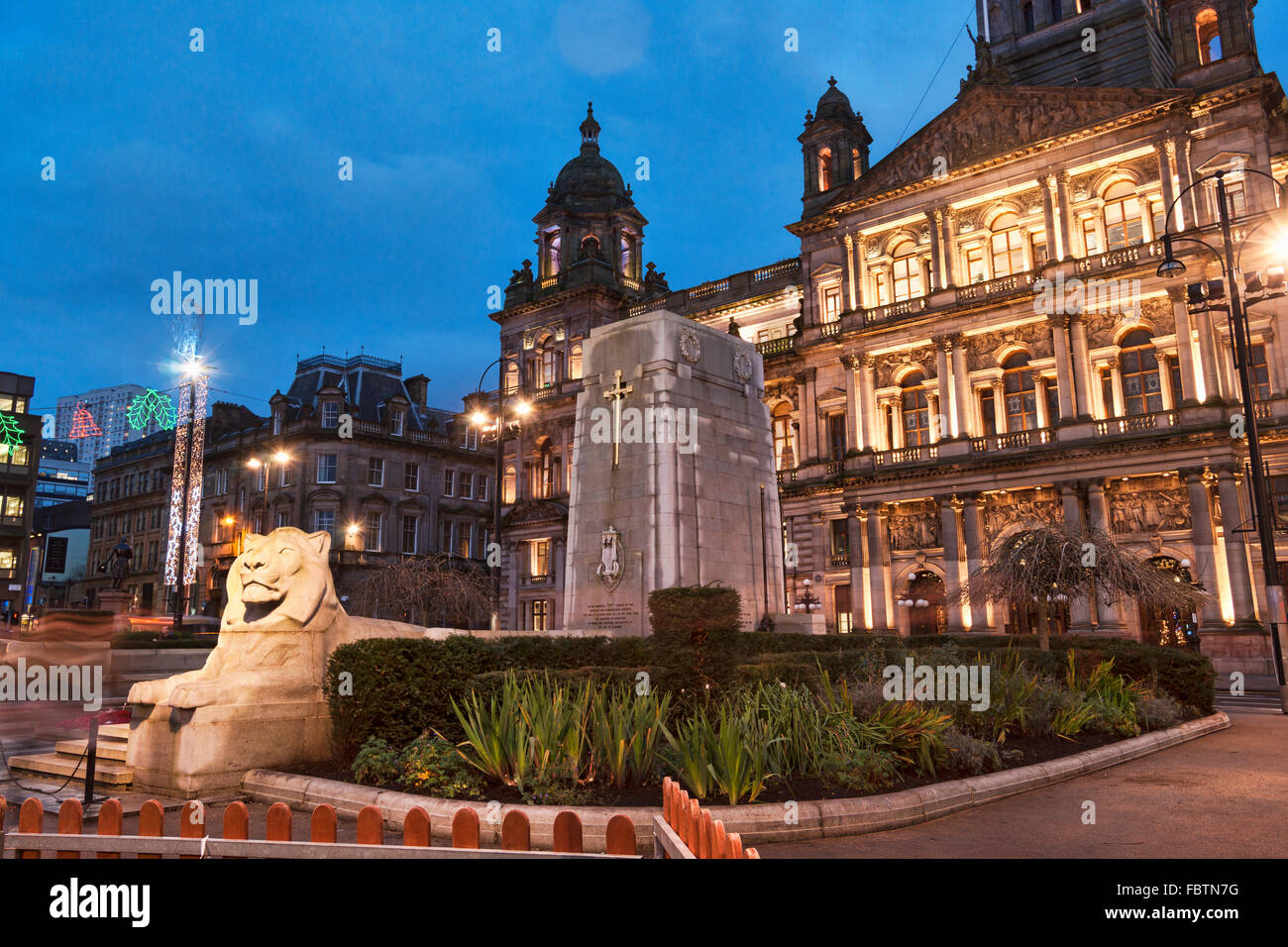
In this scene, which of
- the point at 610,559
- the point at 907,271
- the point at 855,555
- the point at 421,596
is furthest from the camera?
the point at 907,271

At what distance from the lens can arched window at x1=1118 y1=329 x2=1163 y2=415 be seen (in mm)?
38281

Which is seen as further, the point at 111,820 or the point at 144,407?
the point at 144,407

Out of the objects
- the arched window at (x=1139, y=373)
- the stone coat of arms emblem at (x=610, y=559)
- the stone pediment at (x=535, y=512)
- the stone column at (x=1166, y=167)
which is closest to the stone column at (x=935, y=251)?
the arched window at (x=1139, y=373)

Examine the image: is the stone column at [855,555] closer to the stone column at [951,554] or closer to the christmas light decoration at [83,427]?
the stone column at [951,554]

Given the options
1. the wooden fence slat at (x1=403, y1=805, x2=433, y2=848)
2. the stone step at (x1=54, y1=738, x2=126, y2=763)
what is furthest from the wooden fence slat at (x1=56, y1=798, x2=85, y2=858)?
the stone step at (x1=54, y1=738, x2=126, y2=763)

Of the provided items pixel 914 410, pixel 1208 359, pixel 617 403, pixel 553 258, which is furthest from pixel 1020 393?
pixel 553 258

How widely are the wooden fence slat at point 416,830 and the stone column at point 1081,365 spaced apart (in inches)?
1580

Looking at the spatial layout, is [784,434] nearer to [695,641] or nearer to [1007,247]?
[1007,247]

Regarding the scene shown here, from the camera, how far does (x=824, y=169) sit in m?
52.0

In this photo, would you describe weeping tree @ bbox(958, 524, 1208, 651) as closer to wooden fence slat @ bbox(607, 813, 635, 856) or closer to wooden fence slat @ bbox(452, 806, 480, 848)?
wooden fence slat @ bbox(607, 813, 635, 856)

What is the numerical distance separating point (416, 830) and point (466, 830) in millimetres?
365

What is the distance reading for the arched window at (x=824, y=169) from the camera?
5172 cm

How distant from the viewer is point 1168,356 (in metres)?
37.9

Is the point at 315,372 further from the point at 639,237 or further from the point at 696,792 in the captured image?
the point at 696,792
